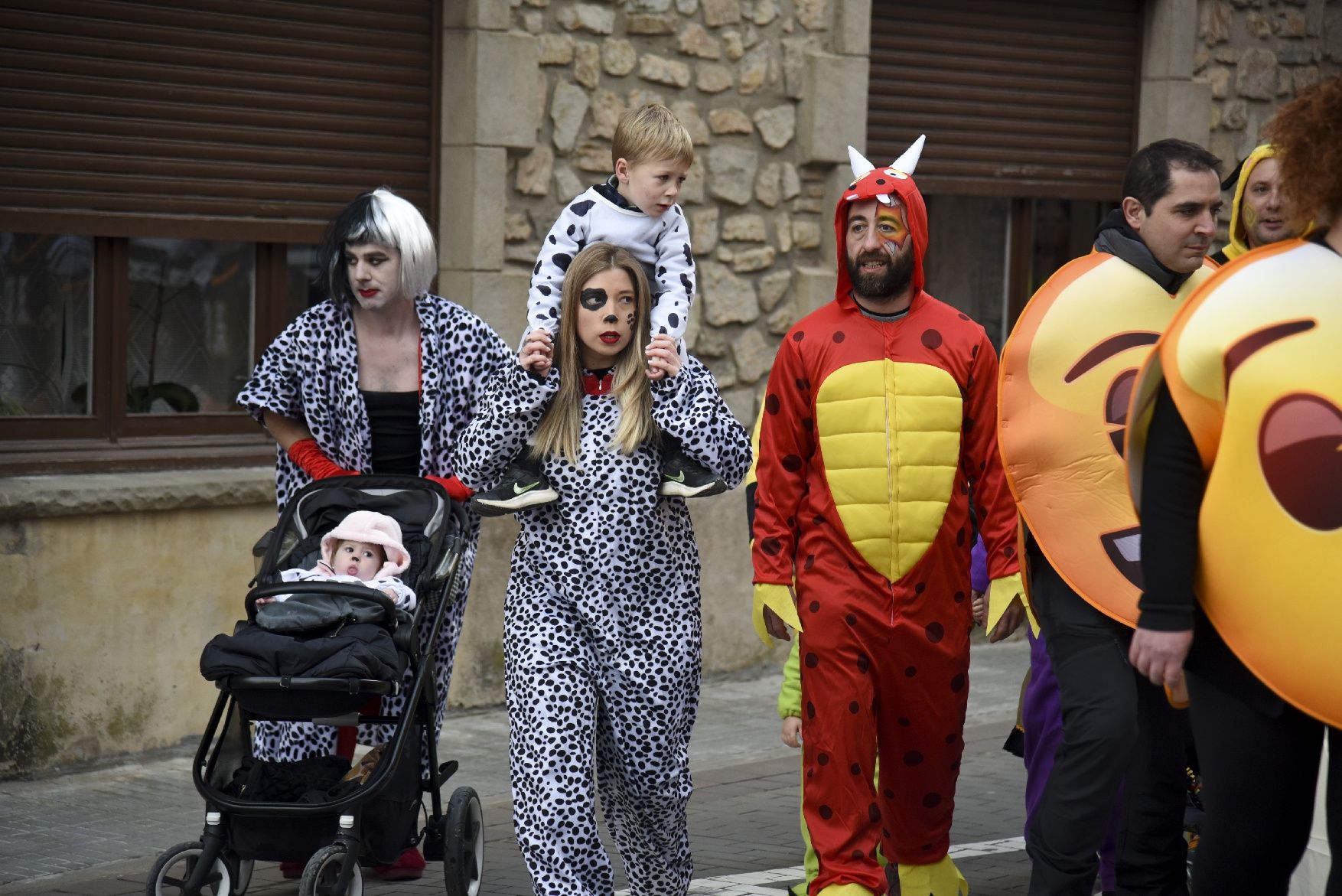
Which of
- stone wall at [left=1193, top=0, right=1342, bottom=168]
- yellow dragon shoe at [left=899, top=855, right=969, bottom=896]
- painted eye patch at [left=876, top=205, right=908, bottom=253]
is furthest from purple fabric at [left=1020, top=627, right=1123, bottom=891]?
stone wall at [left=1193, top=0, right=1342, bottom=168]

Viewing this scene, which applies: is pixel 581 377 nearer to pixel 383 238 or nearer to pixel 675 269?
pixel 675 269

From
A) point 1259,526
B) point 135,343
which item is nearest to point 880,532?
point 1259,526

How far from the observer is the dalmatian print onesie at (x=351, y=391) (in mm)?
6113

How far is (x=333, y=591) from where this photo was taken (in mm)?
5207

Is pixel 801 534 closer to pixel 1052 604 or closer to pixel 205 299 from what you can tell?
pixel 1052 604

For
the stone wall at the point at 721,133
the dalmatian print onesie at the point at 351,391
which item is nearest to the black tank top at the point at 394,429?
the dalmatian print onesie at the point at 351,391

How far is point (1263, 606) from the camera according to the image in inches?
136

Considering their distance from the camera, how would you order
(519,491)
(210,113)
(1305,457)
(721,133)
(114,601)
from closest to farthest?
(1305,457), (519,491), (114,601), (210,113), (721,133)

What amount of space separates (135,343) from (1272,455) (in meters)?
5.63

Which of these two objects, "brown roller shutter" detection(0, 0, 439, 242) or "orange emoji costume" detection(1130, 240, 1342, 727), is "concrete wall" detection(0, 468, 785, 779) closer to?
"brown roller shutter" detection(0, 0, 439, 242)

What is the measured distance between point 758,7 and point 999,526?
4593mm

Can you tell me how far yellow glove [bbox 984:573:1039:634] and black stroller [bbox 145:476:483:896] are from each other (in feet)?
5.09

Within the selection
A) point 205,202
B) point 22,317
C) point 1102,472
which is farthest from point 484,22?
point 1102,472

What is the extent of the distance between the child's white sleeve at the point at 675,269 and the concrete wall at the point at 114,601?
2.78 metres
